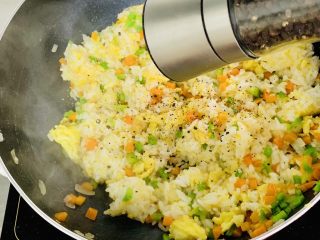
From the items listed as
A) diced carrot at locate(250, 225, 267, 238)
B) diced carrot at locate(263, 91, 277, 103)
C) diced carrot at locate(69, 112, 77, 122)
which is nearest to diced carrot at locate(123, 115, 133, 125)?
diced carrot at locate(69, 112, 77, 122)

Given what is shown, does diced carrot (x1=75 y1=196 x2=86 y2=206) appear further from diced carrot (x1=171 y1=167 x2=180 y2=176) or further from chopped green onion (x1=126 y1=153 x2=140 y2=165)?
diced carrot (x1=171 y1=167 x2=180 y2=176)

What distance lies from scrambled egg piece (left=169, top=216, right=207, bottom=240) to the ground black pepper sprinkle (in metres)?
0.63

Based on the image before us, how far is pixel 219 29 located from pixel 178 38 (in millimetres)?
114

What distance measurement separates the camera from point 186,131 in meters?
1.76

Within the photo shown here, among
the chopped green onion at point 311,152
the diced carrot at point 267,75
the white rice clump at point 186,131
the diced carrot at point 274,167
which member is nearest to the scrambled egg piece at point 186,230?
the white rice clump at point 186,131

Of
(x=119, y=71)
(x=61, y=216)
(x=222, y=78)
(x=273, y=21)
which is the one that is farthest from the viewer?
(x=119, y=71)

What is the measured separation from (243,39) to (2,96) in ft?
3.30

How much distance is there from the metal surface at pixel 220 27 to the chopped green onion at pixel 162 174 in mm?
670

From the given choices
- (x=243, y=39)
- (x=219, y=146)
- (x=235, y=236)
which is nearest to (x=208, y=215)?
(x=235, y=236)

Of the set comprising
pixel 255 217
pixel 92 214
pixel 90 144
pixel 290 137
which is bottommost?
pixel 92 214

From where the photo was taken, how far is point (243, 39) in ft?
3.76

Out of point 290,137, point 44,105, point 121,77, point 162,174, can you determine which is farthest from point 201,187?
point 44,105

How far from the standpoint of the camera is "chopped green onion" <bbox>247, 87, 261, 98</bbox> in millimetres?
1793

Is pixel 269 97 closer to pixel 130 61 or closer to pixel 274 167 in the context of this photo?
pixel 274 167
